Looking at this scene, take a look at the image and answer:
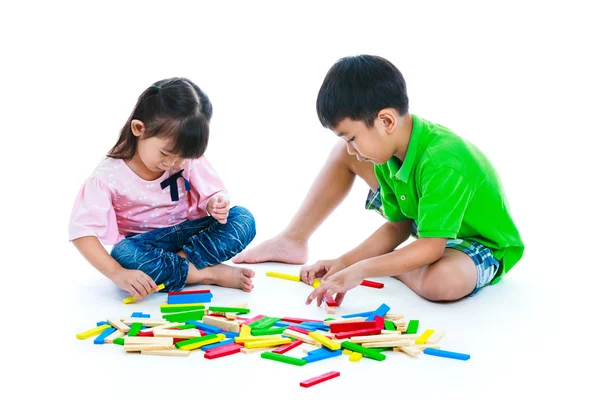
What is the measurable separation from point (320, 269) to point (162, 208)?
2.07 ft

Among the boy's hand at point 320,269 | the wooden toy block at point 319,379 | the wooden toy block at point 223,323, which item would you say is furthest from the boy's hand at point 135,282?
the wooden toy block at point 319,379

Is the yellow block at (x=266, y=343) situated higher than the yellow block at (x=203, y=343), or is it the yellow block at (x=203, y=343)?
the yellow block at (x=203, y=343)

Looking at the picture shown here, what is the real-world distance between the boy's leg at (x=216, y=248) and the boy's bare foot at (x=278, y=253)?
0.21m

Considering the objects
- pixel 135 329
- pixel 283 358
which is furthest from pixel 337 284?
pixel 135 329

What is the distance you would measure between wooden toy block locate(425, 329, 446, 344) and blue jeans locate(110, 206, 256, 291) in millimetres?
908

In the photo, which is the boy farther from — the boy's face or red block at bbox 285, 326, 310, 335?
red block at bbox 285, 326, 310, 335

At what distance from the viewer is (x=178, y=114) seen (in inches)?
100

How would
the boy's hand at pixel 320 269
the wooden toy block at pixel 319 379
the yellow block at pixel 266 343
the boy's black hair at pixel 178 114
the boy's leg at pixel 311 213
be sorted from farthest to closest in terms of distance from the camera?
the boy's leg at pixel 311 213, the boy's hand at pixel 320 269, the boy's black hair at pixel 178 114, the yellow block at pixel 266 343, the wooden toy block at pixel 319 379

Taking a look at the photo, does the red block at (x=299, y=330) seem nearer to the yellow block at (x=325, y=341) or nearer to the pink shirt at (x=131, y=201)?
the yellow block at (x=325, y=341)

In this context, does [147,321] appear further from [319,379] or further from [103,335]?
[319,379]

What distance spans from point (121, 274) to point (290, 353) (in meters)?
0.77

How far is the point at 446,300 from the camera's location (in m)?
2.59

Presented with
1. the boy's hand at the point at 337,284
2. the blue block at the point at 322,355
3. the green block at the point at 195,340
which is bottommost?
the blue block at the point at 322,355

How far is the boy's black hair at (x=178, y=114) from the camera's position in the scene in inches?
100
